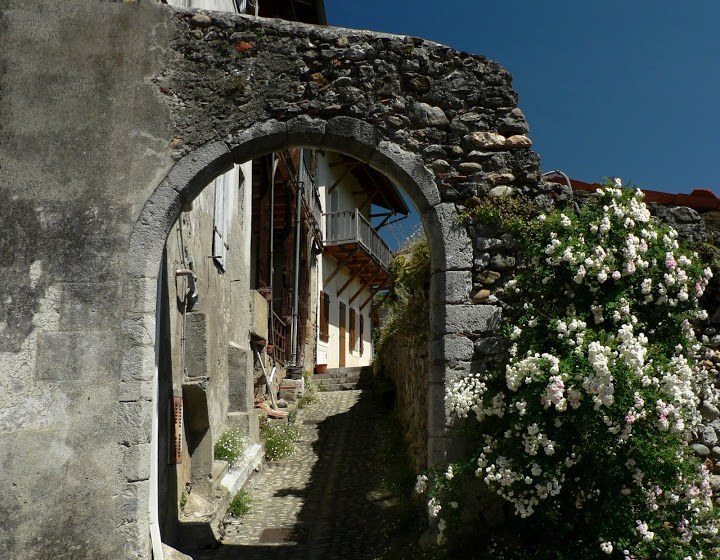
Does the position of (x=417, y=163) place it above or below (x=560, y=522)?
above

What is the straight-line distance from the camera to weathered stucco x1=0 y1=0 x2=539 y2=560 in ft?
15.1

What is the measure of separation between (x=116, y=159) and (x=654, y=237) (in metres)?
3.64

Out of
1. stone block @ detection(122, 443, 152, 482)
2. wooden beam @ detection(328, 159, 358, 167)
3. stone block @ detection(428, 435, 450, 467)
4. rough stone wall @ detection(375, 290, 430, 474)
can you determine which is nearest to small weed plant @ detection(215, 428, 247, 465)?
rough stone wall @ detection(375, 290, 430, 474)

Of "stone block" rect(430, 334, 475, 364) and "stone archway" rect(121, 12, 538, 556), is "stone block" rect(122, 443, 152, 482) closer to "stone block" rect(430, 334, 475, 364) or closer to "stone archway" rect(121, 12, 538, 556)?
"stone archway" rect(121, 12, 538, 556)

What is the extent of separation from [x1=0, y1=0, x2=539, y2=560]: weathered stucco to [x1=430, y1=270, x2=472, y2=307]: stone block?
10 mm

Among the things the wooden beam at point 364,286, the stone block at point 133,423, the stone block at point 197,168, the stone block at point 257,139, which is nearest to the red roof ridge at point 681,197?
the stone block at point 257,139

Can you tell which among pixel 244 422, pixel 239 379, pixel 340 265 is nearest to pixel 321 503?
pixel 244 422

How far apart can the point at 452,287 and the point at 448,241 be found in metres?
0.33

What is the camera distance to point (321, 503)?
7.84m

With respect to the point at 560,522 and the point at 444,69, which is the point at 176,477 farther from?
the point at 444,69

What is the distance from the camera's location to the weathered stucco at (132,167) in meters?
4.61

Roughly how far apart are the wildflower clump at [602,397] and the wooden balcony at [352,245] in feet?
42.1

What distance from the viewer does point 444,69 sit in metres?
5.30

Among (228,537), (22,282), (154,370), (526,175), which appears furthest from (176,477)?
(526,175)
